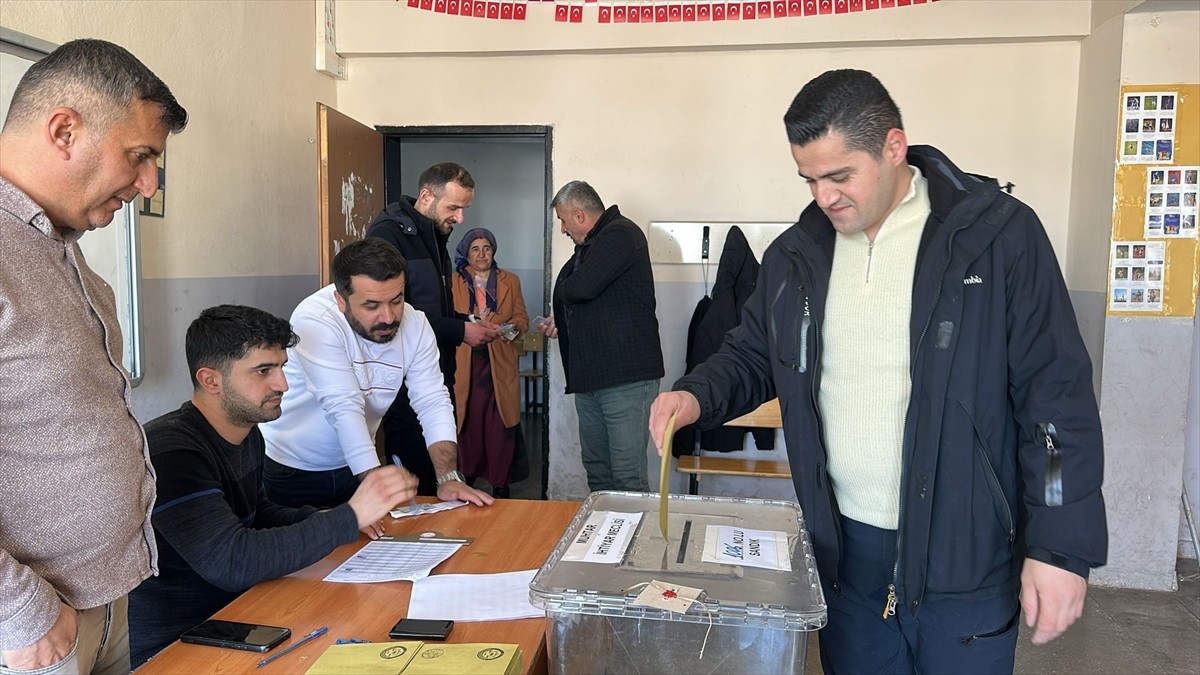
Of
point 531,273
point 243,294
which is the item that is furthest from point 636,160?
point 531,273

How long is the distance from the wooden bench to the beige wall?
204cm

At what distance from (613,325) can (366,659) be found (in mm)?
2243

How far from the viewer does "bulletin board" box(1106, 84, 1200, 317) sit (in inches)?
125

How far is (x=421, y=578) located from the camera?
147 cm

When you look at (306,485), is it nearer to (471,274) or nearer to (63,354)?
(63,354)

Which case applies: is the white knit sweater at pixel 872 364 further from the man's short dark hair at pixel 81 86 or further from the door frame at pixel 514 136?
the door frame at pixel 514 136

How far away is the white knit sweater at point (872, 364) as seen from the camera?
4.37 ft

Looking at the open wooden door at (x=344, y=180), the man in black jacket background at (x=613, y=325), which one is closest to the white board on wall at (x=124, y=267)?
the open wooden door at (x=344, y=180)

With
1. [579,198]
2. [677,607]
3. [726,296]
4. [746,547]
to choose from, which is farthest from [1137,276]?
[677,607]

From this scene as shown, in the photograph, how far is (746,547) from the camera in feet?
3.76

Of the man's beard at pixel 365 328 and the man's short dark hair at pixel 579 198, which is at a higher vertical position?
the man's short dark hair at pixel 579 198

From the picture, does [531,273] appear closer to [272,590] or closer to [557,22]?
[557,22]

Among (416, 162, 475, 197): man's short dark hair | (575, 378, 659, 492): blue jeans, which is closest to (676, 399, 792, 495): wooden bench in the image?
(575, 378, 659, 492): blue jeans

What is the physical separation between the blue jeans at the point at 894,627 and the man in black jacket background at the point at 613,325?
1787 mm
